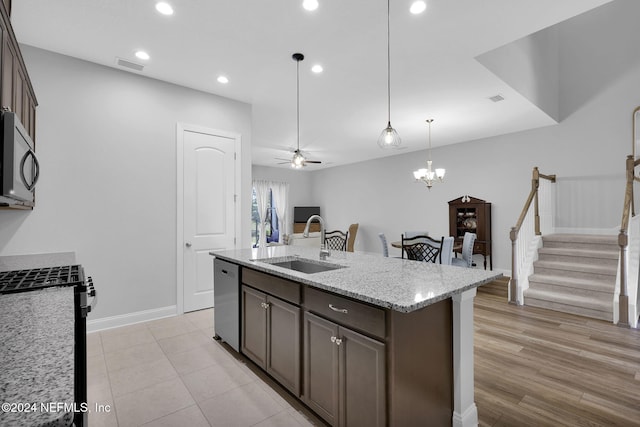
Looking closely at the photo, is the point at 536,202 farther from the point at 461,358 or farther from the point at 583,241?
the point at 461,358

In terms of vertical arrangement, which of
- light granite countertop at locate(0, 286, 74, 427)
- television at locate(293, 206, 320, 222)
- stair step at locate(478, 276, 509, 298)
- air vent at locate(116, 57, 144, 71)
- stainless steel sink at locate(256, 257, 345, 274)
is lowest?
stair step at locate(478, 276, 509, 298)

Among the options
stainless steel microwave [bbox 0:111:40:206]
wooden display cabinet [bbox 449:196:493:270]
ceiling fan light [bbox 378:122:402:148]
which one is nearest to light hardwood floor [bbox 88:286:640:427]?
stainless steel microwave [bbox 0:111:40:206]

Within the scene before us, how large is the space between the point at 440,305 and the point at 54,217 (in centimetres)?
350

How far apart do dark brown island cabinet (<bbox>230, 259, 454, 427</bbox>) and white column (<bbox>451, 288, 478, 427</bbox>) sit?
3 centimetres

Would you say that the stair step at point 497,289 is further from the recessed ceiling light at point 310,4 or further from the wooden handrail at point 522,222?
the recessed ceiling light at point 310,4

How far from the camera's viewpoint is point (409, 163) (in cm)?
772

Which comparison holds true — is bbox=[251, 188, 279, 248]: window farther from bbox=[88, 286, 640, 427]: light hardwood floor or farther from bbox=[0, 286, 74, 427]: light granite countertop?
bbox=[0, 286, 74, 427]: light granite countertop

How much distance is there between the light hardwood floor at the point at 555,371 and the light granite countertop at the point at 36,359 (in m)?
2.17

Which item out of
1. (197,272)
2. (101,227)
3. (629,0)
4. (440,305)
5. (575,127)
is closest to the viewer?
(440,305)

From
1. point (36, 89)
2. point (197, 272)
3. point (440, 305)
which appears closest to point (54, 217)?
point (36, 89)

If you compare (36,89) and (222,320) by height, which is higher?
(36,89)

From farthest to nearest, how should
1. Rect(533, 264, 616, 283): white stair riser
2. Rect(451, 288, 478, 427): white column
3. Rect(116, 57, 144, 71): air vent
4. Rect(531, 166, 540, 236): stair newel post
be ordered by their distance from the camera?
Rect(531, 166, 540, 236): stair newel post → Rect(533, 264, 616, 283): white stair riser → Rect(116, 57, 144, 71): air vent → Rect(451, 288, 478, 427): white column

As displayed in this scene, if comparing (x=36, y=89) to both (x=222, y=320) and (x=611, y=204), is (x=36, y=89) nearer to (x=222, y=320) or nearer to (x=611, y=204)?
(x=222, y=320)

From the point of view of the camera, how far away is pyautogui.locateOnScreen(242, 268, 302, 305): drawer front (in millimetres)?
1938
